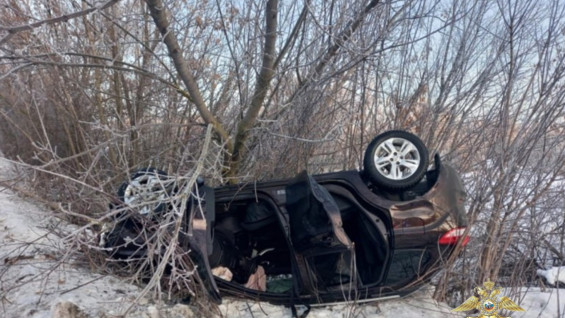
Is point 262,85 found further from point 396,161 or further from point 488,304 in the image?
point 488,304

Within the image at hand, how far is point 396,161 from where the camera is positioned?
4062mm

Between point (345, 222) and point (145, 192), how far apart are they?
1.87 metres

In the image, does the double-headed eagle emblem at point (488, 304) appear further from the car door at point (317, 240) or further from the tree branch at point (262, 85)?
the tree branch at point (262, 85)

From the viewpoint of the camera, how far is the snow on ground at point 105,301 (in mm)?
A: 3662

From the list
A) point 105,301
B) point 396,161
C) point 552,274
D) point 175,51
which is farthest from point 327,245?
point 552,274

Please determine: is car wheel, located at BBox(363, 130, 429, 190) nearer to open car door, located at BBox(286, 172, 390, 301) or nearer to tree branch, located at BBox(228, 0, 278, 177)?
open car door, located at BBox(286, 172, 390, 301)

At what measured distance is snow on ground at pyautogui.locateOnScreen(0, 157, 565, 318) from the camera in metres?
3.66

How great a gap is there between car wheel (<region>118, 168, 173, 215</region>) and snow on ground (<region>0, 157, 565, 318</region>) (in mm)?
719

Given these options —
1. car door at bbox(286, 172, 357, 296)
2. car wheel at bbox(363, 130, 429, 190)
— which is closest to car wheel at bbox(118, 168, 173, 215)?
car door at bbox(286, 172, 357, 296)

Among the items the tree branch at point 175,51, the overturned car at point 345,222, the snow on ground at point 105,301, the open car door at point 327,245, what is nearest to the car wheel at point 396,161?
the overturned car at point 345,222

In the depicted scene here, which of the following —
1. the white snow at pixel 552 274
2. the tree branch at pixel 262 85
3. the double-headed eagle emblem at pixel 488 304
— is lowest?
the white snow at pixel 552 274

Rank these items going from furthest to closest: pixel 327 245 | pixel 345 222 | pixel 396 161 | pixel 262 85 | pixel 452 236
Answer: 1. pixel 262 85
2. pixel 345 222
3. pixel 396 161
4. pixel 452 236
5. pixel 327 245

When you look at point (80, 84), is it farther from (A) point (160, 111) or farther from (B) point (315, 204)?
(B) point (315, 204)

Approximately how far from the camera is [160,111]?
8453 mm
